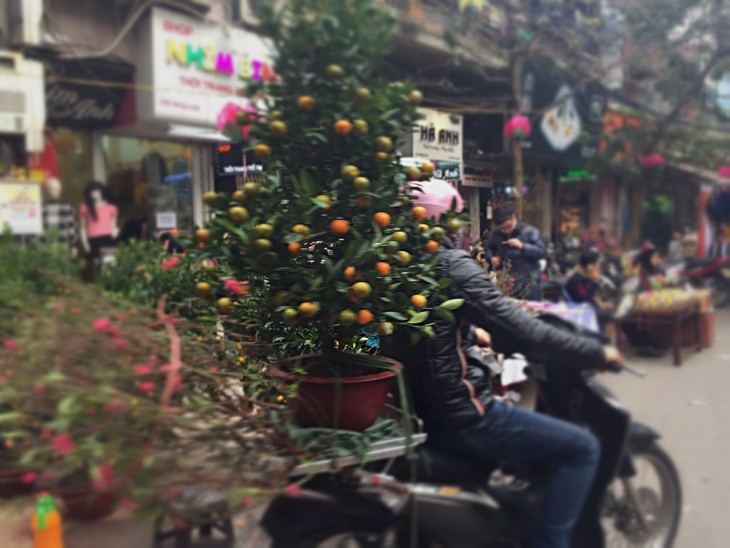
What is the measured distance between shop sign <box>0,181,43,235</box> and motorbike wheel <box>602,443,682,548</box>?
5.45m

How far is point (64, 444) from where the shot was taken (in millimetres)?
880

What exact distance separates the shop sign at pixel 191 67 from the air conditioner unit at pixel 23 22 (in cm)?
113

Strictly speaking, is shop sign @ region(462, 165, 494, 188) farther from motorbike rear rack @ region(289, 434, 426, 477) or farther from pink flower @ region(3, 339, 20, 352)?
pink flower @ region(3, 339, 20, 352)

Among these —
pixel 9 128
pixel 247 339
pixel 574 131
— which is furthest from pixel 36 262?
pixel 574 131

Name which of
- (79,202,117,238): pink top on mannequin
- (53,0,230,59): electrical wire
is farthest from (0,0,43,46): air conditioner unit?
(79,202,117,238): pink top on mannequin

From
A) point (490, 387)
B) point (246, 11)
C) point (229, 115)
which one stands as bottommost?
point (490, 387)

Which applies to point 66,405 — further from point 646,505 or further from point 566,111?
point 566,111

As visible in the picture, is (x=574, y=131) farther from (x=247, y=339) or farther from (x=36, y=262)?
(x=247, y=339)

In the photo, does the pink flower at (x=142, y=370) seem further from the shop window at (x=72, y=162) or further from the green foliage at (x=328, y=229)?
the shop window at (x=72, y=162)

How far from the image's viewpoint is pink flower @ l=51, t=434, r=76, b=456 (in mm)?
880

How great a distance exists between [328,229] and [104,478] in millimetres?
665

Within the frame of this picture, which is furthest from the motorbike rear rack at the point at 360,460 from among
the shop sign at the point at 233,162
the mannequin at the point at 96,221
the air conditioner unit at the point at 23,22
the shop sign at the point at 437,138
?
the mannequin at the point at 96,221

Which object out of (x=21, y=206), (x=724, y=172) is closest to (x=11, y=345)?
(x=21, y=206)

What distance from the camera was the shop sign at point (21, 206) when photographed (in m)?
5.90
